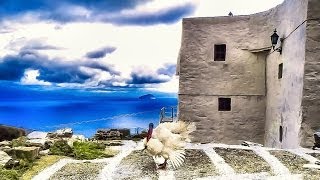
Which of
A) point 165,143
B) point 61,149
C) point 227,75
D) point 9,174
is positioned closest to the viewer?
point 9,174

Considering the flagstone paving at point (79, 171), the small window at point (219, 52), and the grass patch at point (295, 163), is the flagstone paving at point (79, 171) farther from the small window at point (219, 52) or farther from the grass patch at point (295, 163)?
the small window at point (219, 52)

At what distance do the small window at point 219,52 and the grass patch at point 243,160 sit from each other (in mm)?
7262

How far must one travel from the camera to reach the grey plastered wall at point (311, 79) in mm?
10938

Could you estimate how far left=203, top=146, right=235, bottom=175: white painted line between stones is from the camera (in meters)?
7.30

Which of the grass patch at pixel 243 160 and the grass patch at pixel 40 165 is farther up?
the grass patch at pixel 243 160

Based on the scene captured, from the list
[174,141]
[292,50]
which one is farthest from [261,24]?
[174,141]

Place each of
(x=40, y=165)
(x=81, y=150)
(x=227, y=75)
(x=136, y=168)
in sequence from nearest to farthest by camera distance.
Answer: (x=136, y=168) → (x=40, y=165) → (x=81, y=150) → (x=227, y=75)

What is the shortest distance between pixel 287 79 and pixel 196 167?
21.1 feet

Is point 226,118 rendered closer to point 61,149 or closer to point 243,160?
point 243,160

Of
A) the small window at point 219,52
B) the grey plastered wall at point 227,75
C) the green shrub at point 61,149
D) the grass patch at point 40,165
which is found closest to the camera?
the grass patch at point 40,165

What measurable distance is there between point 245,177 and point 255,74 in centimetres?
970

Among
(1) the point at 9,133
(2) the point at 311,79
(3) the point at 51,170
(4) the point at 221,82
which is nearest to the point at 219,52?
(4) the point at 221,82

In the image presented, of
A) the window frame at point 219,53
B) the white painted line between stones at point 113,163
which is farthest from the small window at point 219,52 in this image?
the white painted line between stones at point 113,163

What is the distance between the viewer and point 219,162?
26.4ft
